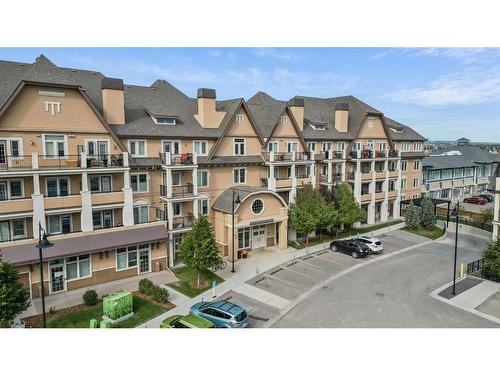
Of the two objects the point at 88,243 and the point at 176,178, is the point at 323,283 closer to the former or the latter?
the point at 176,178

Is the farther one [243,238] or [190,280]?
[243,238]

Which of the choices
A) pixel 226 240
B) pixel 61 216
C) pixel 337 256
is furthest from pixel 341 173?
pixel 61 216

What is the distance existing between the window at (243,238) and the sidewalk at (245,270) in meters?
1.22

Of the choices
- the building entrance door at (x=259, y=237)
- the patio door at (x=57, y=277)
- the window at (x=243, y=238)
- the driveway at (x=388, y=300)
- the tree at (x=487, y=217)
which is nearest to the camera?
the driveway at (x=388, y=300)

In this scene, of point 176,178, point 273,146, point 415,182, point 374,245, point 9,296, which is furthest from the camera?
point 415,182

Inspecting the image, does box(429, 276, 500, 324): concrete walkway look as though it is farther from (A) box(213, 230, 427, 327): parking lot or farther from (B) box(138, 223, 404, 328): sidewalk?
(B) box(138, 223, 404, 328): sidewalk

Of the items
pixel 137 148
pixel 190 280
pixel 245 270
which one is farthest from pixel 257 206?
pixel 137 148

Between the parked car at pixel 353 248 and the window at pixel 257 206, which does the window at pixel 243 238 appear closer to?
the window at pixel 257 206

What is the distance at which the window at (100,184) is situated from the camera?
26.1m

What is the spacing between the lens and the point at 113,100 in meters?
27.6

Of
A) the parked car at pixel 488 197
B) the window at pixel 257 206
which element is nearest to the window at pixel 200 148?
the window at pixel 257 206

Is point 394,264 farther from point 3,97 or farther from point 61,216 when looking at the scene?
point 3,97

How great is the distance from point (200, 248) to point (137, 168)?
8.27 meters

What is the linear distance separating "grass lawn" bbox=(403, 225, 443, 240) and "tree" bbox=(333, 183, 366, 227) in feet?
21.9
